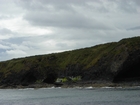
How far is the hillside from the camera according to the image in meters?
108

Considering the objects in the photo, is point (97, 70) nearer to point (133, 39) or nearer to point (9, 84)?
point (133, 39)

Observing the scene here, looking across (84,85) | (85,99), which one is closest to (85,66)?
(84,85)

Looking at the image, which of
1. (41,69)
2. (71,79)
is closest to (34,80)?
(41,69)

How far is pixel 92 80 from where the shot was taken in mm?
116438

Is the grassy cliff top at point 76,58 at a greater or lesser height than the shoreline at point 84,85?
greater

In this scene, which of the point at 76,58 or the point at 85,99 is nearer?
the point at 85,99

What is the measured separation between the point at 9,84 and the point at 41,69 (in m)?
18.5

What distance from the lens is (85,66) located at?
130000 millimetres

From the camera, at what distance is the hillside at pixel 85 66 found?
108125 mm

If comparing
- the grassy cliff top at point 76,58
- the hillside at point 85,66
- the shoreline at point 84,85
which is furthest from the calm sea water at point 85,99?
the grassy cliff top at point 76,58

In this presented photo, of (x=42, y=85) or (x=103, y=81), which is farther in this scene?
(x=42, y=85)

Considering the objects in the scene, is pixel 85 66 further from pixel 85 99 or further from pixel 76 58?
pixel 85 99

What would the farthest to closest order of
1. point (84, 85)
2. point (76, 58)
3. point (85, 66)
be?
point (76, 58) → point (85, 66) → point (84, 85)

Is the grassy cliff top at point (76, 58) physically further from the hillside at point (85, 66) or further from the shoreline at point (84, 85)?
the shoreline at point (84, 85)
